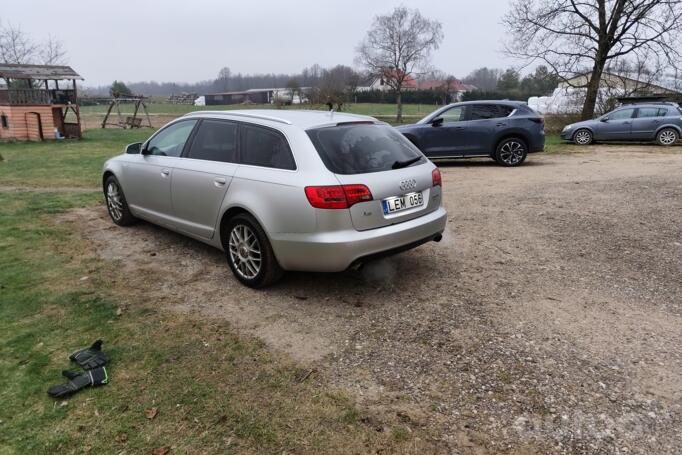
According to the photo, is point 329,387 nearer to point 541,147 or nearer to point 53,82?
point 541,147

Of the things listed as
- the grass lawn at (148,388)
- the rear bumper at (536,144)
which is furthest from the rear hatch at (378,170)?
the rear bumper at (536,144)

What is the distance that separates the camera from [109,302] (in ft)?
13.9

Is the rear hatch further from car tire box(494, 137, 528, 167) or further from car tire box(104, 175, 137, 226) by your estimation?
car tire box(494, 137, 528, 167)

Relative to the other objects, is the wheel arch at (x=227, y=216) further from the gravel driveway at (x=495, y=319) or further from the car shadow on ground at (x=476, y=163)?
the car shadow on ground at (x=476, y=163)

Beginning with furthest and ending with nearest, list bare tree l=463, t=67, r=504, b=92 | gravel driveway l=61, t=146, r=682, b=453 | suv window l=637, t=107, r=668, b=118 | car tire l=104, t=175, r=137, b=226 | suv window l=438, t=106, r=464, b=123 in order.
Result: bare tree l=463, t=67, r=504, b=92 → suv window l=637, t=107, r=668, b=118 → suv window l=438, t=106, r=464, b=123 → car tire l=104, t=175, r=137, b=226 → gravel driveway l=61, t=146, r=682, b=453

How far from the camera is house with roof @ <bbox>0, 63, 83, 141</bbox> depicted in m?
20.5

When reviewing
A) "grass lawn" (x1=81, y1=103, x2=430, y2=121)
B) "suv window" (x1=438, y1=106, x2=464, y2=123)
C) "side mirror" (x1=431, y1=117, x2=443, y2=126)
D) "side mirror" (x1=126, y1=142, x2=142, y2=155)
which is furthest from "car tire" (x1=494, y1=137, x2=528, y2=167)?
"grass lawn" (x1=81, y1=103, x2=430, y2=121)

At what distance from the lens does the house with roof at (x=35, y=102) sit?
20516 millimetres

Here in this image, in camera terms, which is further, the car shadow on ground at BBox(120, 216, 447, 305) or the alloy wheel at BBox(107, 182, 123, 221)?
the alloy wheel at BBox(107, 182, 123, 221)

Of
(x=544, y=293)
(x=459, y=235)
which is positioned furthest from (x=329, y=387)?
(x=459, y=235)

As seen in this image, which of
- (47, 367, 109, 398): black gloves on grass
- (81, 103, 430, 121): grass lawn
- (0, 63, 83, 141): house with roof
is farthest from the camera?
(81, 103, 430, 121): grass lawn

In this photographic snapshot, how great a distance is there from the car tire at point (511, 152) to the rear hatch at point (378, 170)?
26.6 feet

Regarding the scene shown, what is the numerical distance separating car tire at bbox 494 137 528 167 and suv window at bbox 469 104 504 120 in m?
0.70

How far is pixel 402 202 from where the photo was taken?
13.7ft
